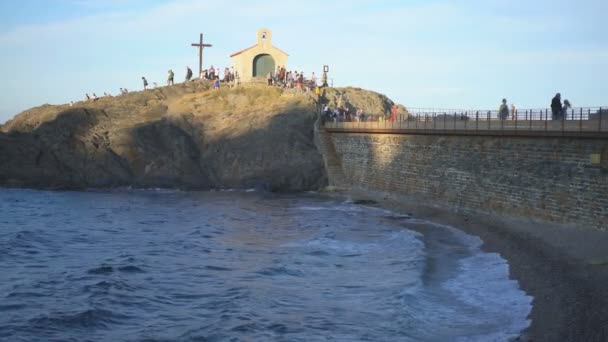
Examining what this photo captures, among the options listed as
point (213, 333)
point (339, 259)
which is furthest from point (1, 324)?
point (339, 259)

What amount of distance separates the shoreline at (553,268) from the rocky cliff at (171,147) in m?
17.4

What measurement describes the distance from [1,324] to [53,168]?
110ft

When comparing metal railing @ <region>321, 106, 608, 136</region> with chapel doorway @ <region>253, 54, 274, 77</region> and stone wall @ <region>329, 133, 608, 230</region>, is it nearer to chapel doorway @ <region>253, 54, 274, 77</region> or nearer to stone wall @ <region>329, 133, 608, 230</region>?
stone wall @ <region>329, 133, 608, 230</region>

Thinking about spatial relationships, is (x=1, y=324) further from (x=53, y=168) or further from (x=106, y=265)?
(x=53, y=168)

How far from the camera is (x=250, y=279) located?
72.2 ft

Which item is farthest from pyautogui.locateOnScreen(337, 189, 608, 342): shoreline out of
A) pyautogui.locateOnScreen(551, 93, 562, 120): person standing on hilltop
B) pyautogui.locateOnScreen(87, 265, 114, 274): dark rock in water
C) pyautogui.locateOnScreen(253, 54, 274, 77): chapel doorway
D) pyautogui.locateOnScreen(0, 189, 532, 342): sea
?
pyautogui.locateOnScreen(253, 54, 274, 77): chapel doorway

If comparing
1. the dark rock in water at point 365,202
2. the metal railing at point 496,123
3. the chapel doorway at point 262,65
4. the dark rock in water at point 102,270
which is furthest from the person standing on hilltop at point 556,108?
the chapel doorway at point 262,65

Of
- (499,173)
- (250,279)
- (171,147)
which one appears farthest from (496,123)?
(171,147)

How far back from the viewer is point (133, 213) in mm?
37500

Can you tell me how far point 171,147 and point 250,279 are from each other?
96.7 ft

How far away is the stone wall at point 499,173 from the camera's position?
24.5 metres

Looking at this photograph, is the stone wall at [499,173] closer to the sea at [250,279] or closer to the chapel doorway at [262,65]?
the sea at [250,279]

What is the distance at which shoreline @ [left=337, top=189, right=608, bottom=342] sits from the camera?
15.9m

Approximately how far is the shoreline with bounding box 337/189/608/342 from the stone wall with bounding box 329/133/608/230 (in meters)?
0.61
